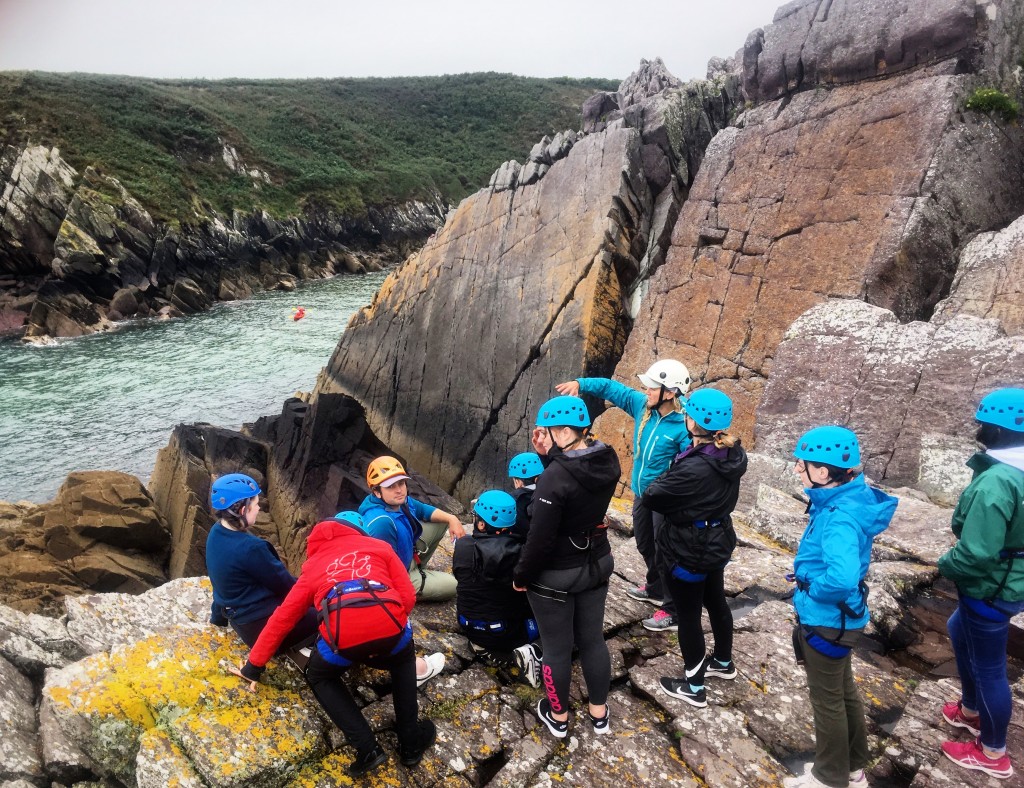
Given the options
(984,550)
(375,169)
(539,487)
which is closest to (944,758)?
(984,550)

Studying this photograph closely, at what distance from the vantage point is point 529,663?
5.05m

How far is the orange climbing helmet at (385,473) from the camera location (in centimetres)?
500

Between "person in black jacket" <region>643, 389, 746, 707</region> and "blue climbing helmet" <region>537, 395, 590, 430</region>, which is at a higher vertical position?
"blue climbing helmet" <region>537, 395, 590, 430</region>

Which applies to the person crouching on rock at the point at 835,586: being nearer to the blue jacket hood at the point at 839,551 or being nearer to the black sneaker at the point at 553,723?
the blue jacket hood at the point at 839,551

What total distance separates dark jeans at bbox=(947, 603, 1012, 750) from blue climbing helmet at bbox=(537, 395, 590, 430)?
2680 millimetres

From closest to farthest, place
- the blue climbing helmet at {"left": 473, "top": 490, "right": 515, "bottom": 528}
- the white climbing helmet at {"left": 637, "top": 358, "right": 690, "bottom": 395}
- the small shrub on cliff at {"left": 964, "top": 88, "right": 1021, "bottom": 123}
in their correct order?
the blue climbing helmet at {"left": 473, "top": 490, "right": 515, "bottom": 528}
the white climbing helmet at {"left": 637, "top": 358, "right": 690, "bottom": 395}
the small shrub on cliff at {"left": 964, "top": 88, "right": 1021, "bottom": 123}

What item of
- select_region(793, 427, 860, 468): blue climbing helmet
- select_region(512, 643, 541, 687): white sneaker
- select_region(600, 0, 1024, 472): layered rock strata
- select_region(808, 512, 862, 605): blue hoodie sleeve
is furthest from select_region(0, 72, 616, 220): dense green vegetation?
select_region(808, 512, 862, 605): blue hoodie sleeve

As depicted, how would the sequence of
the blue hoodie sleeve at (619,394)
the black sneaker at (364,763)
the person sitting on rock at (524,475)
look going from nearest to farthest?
the black sneaker at (364,763) < the person sitting on rock at (524,475) < the blue hoodie sleeve at (619,394)

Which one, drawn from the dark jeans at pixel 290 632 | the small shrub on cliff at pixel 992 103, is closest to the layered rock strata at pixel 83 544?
the dark jeans at pixel 290 632

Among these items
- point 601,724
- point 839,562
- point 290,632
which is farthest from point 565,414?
point 290,632

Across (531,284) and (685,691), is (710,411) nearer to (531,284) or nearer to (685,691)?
(685,691)

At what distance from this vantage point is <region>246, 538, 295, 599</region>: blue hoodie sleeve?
458 cm

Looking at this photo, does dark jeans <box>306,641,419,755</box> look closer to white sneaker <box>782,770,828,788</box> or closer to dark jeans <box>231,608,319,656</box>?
dark jeans <box>231,608,319,656</box>

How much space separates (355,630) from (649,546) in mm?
3173
